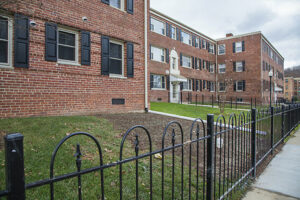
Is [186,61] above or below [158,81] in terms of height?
above

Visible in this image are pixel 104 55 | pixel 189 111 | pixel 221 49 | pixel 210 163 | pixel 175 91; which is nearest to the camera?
pixel 210 163

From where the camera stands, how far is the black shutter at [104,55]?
8648 mm

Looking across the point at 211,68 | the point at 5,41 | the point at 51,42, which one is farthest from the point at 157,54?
the point at 5,41

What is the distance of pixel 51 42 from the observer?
702cm

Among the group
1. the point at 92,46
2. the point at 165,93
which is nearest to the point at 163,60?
the point at 165,93

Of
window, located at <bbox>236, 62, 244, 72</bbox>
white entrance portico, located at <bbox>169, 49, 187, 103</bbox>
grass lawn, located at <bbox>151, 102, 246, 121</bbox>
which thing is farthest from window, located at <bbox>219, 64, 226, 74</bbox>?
grass lawn, located at <bbox>151, 102, 246, 121</bbox>

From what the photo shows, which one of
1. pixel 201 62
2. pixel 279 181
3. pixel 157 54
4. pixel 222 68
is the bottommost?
pixel 279 181

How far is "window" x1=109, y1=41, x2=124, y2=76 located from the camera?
30.7 ft

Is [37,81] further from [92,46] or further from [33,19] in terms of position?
[92,46]

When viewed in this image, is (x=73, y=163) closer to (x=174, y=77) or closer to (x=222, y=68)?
(x=174, y=77)

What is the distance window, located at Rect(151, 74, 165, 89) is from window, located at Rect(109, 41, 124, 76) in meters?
10.2

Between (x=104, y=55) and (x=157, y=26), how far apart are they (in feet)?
44.4

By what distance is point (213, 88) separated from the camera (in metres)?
29.7

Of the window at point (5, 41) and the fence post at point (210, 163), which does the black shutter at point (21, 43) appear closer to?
the window at point (5, 41)
